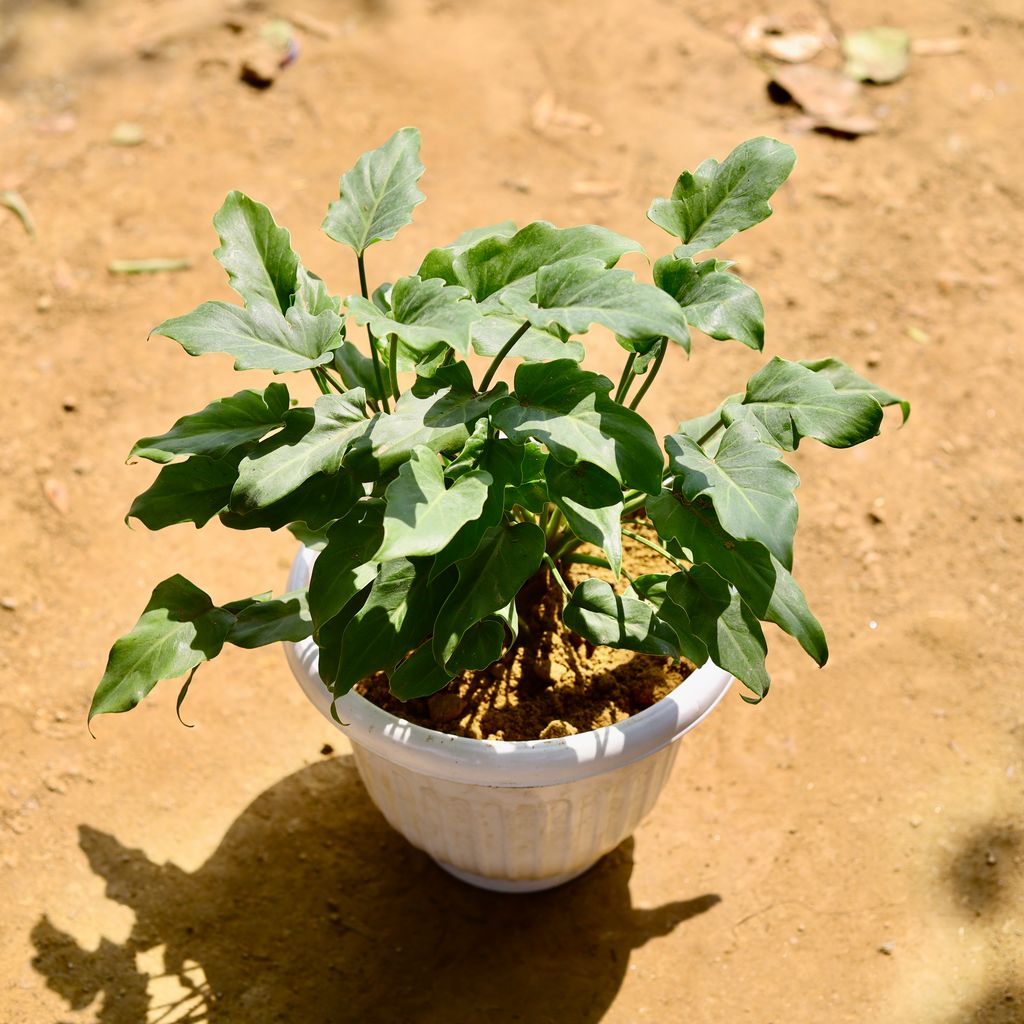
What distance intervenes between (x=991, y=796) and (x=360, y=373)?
142 centimetres

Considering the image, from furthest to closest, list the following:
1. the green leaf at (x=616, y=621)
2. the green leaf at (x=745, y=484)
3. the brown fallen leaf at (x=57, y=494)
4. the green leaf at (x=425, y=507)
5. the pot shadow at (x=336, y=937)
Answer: the brown fallen leaf at (x=57, y=494)
the pot shadow at (x=336, y=937)
the green leaf at (x=616, y=621)
the green leaf at (x=745, y=484)
the green leaf at (x=425, y=507)

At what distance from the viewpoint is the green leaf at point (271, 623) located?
1.62 m

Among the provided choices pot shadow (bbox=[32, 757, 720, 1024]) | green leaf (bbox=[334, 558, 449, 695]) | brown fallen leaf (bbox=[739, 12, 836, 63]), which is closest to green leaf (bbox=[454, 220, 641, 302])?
green leaf (bbox=[334, 558, 449, 695])

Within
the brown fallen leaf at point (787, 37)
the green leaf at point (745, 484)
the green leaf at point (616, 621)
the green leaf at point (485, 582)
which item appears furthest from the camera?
the brown fallen leaf at point (787, 37)

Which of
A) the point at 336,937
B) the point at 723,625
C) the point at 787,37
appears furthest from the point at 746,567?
the point at 787,37

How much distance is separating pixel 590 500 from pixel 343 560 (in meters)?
0.31

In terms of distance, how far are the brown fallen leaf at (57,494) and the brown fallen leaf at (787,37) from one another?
242 cm

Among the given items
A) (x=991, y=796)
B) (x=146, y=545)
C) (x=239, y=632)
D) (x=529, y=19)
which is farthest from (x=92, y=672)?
(x=529, y=19)

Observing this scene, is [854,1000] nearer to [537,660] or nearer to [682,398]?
[537,660]

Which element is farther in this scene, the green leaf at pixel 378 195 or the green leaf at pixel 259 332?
the green leaf at pixel 378 195

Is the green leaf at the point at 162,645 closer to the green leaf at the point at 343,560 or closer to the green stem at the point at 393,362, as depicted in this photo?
the green leaf at the point at 343,560

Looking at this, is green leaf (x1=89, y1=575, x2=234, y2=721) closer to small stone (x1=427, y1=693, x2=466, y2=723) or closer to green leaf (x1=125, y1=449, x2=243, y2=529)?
→ green leaf (x1=125, y1=449, x2=243, y2=529)

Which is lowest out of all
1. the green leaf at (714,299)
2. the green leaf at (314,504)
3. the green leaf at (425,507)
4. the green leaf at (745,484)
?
the green leaf at (314,504)

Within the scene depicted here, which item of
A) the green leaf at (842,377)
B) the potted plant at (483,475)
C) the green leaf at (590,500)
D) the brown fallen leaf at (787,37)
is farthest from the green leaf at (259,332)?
the brown fallen leaf at (787,37)
